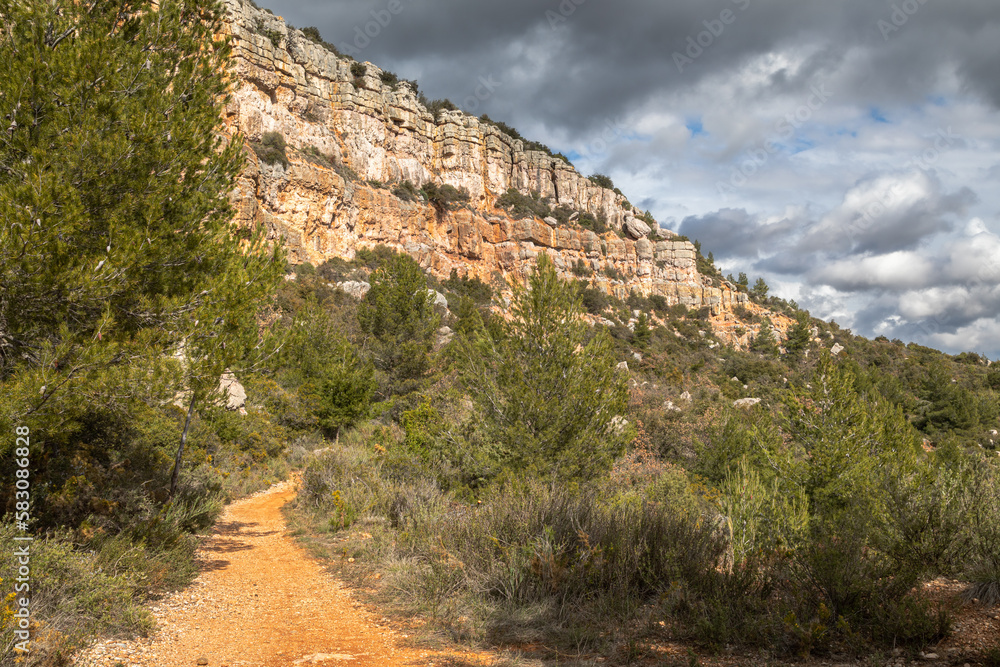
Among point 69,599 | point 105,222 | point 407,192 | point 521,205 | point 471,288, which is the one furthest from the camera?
point 521,205

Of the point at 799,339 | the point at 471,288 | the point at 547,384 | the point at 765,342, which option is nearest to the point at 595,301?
the point at 471,288

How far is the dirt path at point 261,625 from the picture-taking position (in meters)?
4.27

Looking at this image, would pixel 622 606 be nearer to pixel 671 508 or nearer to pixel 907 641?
pixel 671 508

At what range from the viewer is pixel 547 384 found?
8922 mm

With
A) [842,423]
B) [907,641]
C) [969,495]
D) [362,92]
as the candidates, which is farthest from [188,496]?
[362,92]

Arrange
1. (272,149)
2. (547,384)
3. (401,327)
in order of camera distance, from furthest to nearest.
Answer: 1. (272,149)
2. (401,327)
3. (547,384)

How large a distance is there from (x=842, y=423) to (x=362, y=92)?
52641 mm

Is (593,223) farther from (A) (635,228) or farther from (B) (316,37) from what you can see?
(B) (316,37)

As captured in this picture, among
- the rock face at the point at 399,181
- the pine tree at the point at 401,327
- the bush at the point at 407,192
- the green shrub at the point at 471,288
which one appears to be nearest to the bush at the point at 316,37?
the rock face at the point at 399,181

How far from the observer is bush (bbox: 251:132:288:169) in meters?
40.2

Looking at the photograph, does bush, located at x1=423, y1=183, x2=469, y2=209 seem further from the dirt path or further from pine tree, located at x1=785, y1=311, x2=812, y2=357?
the dirt path

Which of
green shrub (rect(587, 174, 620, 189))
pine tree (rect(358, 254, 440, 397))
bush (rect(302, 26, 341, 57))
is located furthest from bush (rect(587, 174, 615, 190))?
pine tree (rect(358, 254, 440, 397))

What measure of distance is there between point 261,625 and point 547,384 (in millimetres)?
5336

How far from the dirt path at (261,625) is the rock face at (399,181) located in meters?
30.2
